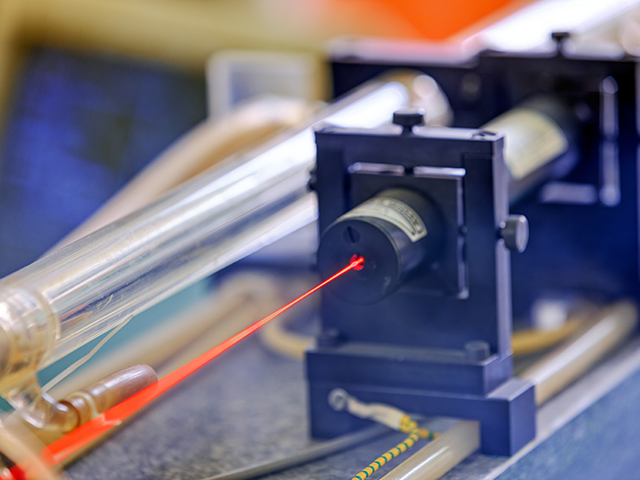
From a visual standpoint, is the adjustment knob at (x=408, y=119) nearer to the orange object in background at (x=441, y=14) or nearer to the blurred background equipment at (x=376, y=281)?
the blurred background equipment at (x=376, y=281)

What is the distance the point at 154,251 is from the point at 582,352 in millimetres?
408

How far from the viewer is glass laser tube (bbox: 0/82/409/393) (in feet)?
1.62

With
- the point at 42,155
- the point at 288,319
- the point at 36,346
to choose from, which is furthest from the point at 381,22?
the point at 36,346

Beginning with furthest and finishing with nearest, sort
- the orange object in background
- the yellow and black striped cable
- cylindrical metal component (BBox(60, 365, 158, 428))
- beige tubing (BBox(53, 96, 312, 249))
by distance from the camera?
the orange object in background → beige tubing (BBox(53, 96, 312, 249)) → the yellow and black striped cable → cylindrical metal component (BBox(60, 365, 158, 428))

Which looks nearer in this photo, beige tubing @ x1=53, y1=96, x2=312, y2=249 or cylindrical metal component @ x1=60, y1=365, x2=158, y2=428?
cylindrical metal component @ x1=60, y1=365, x2=158, y2=428

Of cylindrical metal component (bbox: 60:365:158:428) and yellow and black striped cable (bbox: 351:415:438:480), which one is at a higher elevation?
cylindrical metal component (bbox: 60:365:158:428)

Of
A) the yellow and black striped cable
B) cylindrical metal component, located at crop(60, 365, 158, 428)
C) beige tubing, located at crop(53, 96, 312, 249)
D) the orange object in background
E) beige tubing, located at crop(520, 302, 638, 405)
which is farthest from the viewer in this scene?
the orange object in background

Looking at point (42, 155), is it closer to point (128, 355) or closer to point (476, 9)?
point (128, 355)

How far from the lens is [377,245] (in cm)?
56

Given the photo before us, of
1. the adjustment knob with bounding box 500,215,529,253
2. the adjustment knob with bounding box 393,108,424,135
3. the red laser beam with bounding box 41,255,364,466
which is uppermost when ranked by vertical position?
the adjustment knob with bounding box 393,108,424,135

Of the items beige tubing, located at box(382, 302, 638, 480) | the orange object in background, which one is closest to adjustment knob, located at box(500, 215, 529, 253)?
beige tubing, located at box(382, 302, 638, 480)

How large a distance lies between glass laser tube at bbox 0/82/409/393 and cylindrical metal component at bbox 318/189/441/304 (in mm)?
111

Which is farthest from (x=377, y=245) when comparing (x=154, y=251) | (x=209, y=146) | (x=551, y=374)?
(x=209, y=146)

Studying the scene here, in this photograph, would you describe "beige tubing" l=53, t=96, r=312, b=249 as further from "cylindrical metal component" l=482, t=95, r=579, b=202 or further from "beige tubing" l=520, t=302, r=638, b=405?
"beige tubing" l=520, t=302, r=638, b=405
